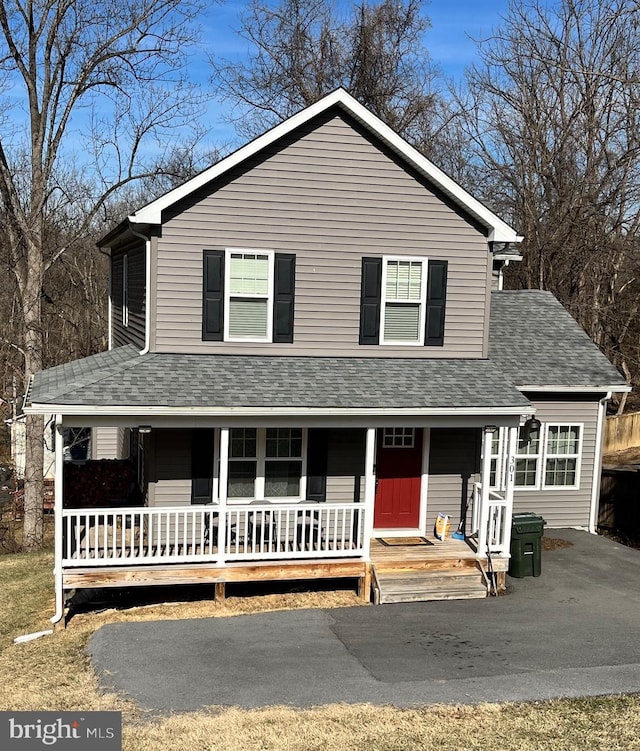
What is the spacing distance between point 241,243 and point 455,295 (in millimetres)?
3893

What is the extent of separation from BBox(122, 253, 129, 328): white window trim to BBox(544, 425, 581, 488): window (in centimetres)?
915

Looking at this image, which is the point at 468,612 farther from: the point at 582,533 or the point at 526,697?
the point at 582,533

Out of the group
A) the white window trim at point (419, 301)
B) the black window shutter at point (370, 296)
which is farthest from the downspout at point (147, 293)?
the white window trim at point (419, 301)

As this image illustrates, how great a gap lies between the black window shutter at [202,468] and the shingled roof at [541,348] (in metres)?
5.66

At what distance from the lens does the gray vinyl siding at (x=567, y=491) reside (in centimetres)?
1573

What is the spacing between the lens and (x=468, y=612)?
11398 mm

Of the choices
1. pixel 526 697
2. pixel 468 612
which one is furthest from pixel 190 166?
pixel 526 697

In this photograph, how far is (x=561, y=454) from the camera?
16.0 metres

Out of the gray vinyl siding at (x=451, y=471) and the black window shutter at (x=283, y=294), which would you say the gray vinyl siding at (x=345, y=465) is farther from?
the black window shutter at (x=283, y=294)

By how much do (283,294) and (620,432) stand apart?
23.3m

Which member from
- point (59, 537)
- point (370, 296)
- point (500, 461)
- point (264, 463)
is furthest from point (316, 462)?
point (59, 537)

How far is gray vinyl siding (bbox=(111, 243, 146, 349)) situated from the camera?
14219mm

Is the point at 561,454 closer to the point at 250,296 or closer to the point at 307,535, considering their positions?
the point at 307,535

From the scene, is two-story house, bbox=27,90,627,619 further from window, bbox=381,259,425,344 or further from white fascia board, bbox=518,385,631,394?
white fascia board, bbox=518,385,631,394
